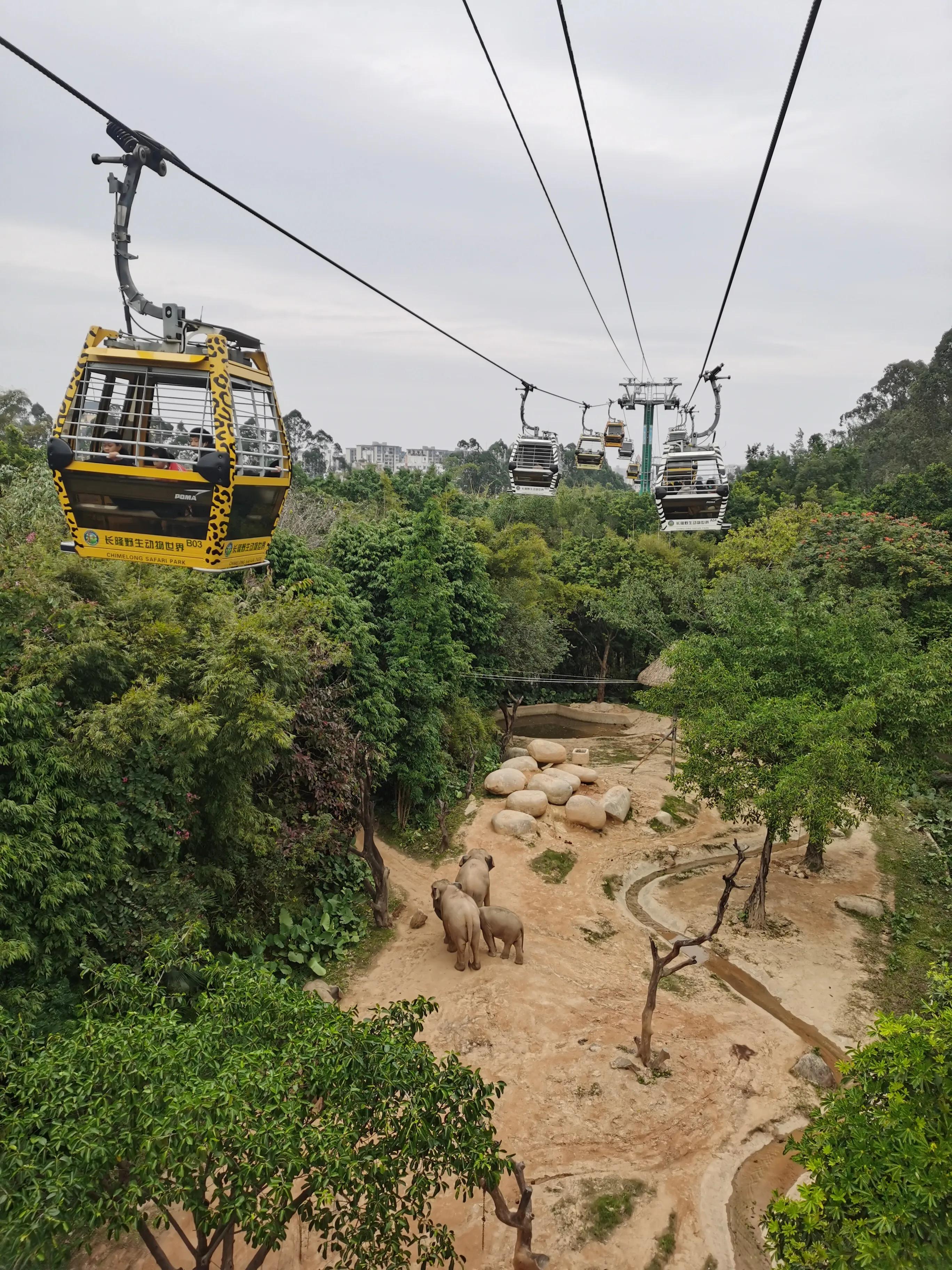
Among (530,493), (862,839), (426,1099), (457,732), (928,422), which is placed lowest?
(862,839)

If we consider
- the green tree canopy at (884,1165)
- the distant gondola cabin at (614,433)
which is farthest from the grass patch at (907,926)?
the distant gondola cabin at (614,433)

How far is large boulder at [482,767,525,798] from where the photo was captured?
19797mm

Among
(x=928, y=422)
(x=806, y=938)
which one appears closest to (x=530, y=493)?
(x=806, y=938)

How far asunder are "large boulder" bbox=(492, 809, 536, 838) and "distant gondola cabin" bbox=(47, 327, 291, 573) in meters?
12.1

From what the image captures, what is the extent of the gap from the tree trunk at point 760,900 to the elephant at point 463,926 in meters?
5.36

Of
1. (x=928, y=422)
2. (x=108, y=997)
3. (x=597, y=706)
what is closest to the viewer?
(x=108, y=997)

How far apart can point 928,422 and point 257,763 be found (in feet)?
152

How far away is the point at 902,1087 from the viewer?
205 inches

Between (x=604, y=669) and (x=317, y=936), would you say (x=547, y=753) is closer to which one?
(x=604, y=669)

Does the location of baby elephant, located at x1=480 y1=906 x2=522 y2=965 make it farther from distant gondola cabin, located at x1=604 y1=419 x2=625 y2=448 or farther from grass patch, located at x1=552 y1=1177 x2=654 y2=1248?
distant gondola cabin, located at x1=604 y1=419 x2=625 y2=448

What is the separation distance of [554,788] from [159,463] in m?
14.8

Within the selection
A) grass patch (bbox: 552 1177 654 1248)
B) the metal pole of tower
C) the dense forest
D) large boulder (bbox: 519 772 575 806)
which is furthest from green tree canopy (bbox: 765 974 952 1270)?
the metal pole of tower

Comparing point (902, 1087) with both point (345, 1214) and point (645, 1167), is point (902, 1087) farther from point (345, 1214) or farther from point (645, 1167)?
point (645, 1167)

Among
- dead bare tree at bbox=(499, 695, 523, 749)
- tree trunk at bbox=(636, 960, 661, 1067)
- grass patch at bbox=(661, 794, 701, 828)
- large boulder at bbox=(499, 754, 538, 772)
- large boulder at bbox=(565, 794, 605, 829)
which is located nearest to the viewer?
tree trunk at bbox=(636, 960, 661, 1067)
